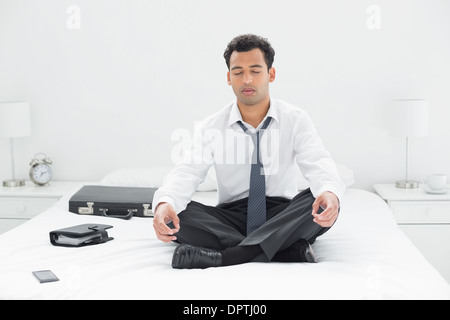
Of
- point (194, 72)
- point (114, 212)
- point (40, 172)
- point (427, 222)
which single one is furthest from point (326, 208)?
point (40, 172)

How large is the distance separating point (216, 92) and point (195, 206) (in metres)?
1.34

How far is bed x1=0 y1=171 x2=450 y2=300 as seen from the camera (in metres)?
1.56

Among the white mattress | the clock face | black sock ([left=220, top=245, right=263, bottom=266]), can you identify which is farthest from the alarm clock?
black sock ([left=220, top=245, right=263, bottom=266])

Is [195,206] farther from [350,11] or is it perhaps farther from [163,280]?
[350,11]

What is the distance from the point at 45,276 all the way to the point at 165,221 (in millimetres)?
406

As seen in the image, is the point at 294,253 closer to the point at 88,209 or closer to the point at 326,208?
the point at 326,208

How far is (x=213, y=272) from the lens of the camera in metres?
1.72

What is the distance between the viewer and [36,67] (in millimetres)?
3422

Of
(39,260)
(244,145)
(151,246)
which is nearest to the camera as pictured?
(39,260)

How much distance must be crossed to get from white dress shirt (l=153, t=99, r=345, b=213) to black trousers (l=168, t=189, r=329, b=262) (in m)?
0.13

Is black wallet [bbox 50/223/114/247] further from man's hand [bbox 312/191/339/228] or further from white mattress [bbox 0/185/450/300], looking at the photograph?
man's hand [bbox 312/191/339/228]
